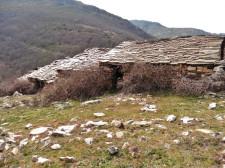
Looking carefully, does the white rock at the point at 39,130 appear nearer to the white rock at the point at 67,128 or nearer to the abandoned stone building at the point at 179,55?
the white rock at the point at 67,128

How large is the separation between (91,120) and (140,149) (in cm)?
226

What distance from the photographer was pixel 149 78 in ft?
45.6

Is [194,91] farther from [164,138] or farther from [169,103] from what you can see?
[164,138]

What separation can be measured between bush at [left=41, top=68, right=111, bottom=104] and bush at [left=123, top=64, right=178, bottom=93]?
0.99 m

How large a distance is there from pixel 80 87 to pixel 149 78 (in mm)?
2163

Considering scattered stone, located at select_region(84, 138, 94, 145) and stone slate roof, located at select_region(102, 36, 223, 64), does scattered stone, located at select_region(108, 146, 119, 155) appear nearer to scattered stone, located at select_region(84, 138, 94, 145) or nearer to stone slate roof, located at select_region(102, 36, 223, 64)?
scattered stone, located at select_region(84, 138, 94, 145)

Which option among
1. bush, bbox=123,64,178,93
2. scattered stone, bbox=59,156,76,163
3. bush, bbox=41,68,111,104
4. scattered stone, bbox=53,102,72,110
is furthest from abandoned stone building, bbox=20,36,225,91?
scattered stone, bbox=59,156,76,163

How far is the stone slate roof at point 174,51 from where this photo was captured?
14.5 meters

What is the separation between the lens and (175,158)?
775cm

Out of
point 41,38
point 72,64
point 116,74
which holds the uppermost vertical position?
point 116,74

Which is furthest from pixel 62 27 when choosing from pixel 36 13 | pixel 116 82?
pixel 116 82

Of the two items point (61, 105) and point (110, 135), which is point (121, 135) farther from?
point (61, 105)

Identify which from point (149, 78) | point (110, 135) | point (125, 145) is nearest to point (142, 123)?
point (110, 135)

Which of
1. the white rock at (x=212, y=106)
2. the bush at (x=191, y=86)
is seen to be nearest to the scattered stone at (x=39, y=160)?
the white rock at (x=212, y=106)
